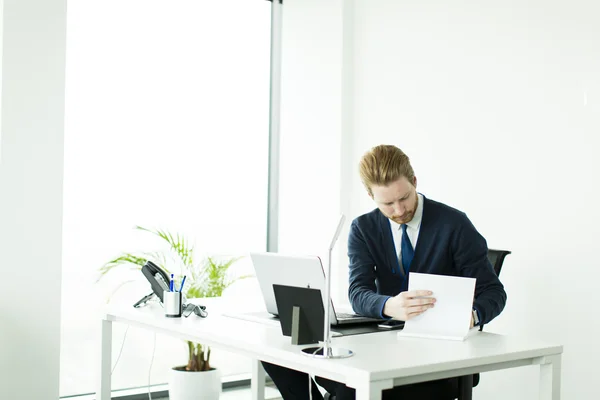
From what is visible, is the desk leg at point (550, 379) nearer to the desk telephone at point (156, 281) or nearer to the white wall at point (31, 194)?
the desk telephone at point (156, 281)

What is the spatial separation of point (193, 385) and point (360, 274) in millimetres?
1620

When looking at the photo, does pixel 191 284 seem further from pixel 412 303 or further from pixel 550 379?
pixel 550 379

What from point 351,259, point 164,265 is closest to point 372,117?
point 164,265

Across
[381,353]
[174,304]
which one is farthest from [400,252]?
[174,304]

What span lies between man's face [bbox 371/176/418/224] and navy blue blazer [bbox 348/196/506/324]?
3.6 inches

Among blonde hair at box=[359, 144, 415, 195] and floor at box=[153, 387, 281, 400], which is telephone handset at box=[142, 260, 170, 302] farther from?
floor at box=[153, 387, 281, 400]

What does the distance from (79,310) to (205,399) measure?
0.86 metres

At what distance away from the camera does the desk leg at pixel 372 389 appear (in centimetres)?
172

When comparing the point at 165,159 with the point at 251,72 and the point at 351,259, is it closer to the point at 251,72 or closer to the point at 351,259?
the point at 251,72

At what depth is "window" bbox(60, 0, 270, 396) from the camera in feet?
13.1

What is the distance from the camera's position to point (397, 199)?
2.47m

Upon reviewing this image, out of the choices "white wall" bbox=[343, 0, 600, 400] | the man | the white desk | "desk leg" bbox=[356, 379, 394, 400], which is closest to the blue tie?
the man

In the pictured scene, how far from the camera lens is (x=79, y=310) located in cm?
395

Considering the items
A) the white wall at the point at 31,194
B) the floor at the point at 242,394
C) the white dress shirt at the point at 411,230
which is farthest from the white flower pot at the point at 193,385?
the white dress shirt at the point at 411,230
